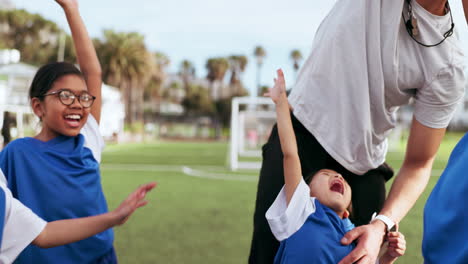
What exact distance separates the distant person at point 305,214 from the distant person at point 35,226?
1.61 ft

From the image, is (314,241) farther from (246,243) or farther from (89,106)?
(246,243)

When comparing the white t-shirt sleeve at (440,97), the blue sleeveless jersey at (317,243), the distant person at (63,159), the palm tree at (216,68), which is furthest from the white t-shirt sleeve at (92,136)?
the palm tree at (216,68)

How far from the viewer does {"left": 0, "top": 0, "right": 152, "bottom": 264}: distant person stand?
214 cm

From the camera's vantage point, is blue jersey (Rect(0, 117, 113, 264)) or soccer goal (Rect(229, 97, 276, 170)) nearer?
blue jersey (Rect(0, 117, 113, 264))

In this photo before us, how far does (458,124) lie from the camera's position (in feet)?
205

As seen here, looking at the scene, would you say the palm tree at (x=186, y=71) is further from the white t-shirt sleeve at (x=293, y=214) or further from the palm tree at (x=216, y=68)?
the white t-shirt sleeve at (x=293, y=214)

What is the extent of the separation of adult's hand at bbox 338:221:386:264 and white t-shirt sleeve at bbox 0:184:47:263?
0.98 m

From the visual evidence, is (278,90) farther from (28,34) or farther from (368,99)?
(28,34)

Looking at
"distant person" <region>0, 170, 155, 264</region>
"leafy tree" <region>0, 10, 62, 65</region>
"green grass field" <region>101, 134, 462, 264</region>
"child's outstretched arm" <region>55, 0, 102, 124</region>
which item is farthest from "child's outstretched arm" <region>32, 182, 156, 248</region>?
"leafy tree" <region>0, 10, 62, 65</region>

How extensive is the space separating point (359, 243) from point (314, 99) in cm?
56

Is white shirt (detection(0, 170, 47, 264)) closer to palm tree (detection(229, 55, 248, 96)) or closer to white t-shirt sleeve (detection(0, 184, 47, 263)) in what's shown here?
white t-shirt sleeve (detection(0, 184, 47, 263))

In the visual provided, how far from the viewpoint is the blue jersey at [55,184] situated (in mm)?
2123

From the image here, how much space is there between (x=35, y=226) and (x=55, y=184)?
0.67 metres

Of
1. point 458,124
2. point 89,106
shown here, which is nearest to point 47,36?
point 458,124
